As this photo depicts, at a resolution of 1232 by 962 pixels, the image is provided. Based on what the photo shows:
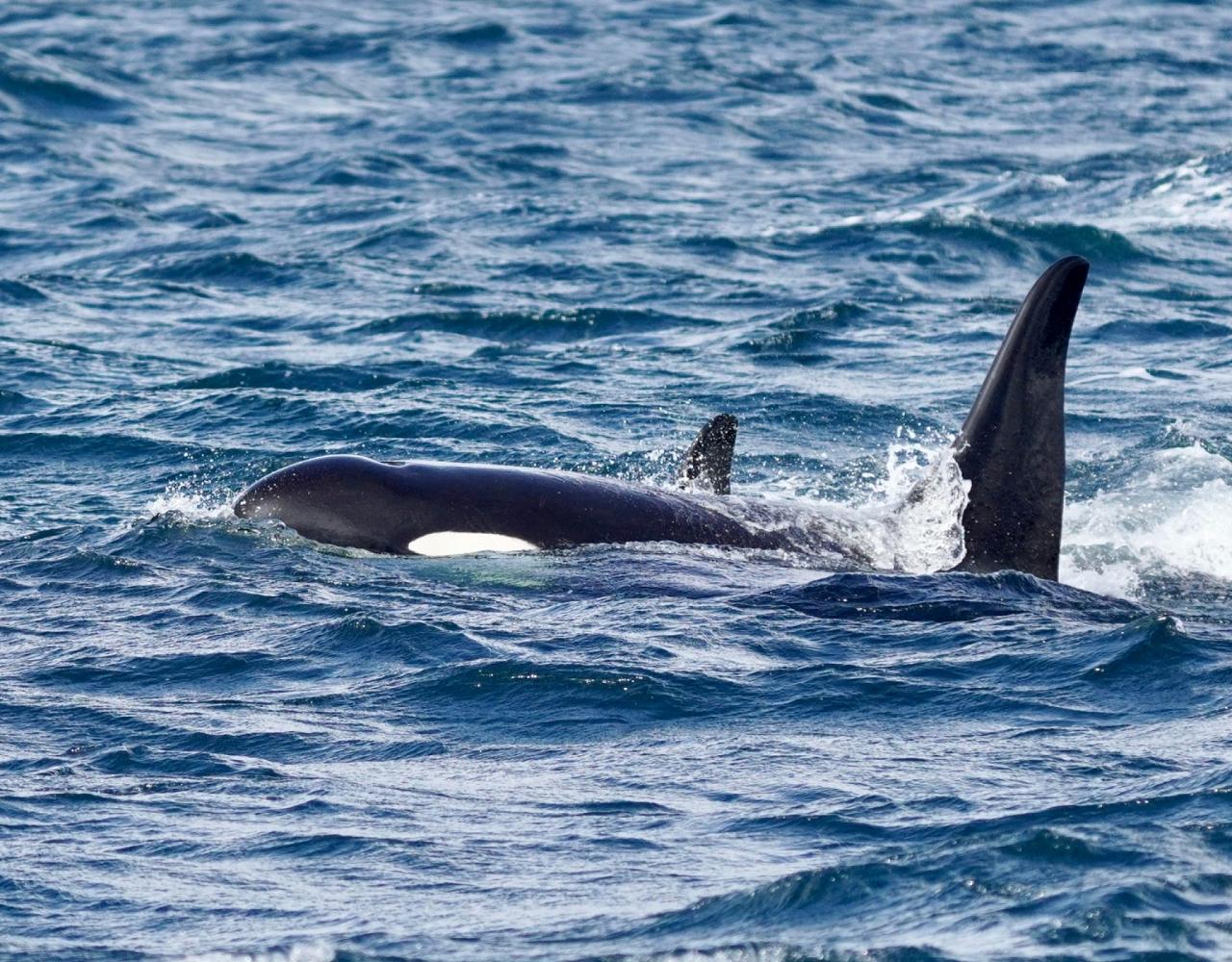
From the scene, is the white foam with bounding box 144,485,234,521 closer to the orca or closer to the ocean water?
the ocean water

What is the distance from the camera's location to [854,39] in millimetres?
38281

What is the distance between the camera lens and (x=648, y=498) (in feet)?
37.6

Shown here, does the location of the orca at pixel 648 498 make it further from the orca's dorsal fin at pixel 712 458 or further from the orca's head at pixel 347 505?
the orca's dorsal fin at pixel 712 458

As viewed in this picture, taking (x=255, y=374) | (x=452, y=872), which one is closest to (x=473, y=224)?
(x=255, y=374)

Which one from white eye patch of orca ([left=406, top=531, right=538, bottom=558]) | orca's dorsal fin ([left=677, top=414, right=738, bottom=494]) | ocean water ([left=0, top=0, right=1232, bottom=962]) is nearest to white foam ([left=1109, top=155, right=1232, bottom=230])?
ocean water ([left=0, top=0, right=1232, bottom=962])

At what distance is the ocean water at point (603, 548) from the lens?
710 cm

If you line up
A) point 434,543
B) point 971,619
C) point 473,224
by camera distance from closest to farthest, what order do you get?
1. point 971,619
2. point 434,543
3. point 473,224

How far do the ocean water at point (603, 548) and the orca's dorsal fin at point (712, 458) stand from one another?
855mm

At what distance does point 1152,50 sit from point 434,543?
1125 inches

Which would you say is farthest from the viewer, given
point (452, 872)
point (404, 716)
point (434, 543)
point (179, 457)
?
point (179, 457)

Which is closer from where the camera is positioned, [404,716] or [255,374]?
[404,716]

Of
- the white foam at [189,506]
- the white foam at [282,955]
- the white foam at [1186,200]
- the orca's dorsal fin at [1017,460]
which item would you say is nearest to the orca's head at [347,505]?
the white foam at [189,506]

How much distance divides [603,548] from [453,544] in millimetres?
821

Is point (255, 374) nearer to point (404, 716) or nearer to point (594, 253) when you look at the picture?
point (594, 253)
